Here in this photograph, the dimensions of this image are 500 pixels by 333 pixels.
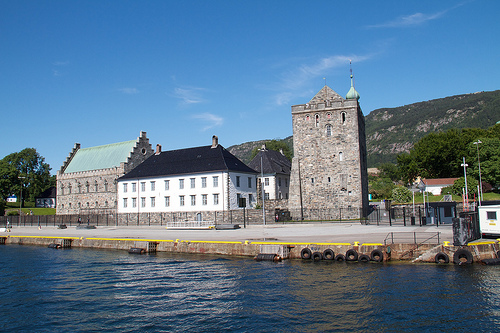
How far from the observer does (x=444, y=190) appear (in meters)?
76.4

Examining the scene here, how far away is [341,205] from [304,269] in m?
32.7

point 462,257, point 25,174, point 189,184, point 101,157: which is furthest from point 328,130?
point 25,174

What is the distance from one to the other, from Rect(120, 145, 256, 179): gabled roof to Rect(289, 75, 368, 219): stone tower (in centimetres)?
847

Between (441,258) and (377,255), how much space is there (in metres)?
3.41

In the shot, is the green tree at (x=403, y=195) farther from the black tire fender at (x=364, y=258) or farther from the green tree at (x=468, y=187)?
the black tire fender at (x=364, y=258)

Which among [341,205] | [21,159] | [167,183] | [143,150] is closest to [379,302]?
[341,205]

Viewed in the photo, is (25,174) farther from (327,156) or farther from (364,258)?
(364,258)

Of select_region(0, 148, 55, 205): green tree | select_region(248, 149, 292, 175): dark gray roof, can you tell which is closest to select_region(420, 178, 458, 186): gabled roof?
select_region(248, 149, 292, 175): dark gray roof

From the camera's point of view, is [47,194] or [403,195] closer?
[403,195]

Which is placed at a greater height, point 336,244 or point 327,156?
point 327,156

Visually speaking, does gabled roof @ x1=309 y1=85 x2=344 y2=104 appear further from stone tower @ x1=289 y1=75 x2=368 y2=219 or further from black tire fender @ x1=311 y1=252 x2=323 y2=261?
black tire fender @ x1=311 y1=252 x2=323 y2=261

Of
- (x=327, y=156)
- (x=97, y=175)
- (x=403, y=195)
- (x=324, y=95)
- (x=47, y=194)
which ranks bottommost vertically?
(x=403, y=195)

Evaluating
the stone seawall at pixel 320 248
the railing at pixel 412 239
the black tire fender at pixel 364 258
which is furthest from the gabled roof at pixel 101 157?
the black tire fender at pixel 364 258

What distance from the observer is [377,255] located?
933 inches
